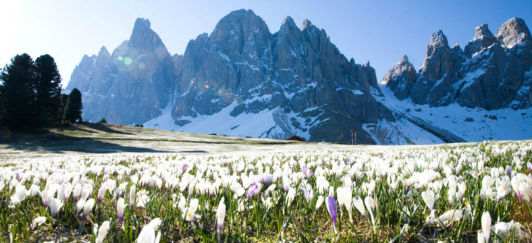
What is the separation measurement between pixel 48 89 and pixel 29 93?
634 centimetres

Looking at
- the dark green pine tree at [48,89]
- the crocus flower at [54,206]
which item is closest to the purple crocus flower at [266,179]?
the crocus flower at [54,206]

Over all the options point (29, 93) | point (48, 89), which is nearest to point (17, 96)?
point (29, 93)

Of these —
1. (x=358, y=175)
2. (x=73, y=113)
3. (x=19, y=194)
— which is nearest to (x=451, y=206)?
(x=358, y=175)

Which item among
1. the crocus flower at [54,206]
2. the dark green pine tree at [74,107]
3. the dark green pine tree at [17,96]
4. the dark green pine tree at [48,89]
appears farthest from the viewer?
the dark green pine tree at [74,107]

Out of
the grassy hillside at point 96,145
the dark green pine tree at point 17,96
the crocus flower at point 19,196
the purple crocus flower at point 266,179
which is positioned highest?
the dark green pine tree at point 17,96

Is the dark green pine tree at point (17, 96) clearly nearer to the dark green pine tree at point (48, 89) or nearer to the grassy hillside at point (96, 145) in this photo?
the dark green pine tree at point (48, 89)

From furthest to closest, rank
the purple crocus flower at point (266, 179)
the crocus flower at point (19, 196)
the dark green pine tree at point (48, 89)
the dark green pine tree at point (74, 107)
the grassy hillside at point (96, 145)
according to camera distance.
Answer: the dark green pine tree at point (74, 107) → the dark green pine tree at point (48, 89) → the grassy hillside at point (96, 145) → the purple crocus flower at point (266, 179) → the crocus flower at point (19, 196)

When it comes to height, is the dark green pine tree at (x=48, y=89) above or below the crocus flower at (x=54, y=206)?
above

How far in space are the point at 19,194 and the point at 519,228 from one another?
3597 millimetres

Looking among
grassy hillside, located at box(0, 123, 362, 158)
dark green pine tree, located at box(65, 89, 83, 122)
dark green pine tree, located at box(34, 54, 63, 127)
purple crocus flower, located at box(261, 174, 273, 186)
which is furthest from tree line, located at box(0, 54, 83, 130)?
purple crocus flower, located at box(261, 174, 273, 186)

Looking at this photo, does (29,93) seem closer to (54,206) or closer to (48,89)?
(48,89)

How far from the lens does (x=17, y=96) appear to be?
152ft

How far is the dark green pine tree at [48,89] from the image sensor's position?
168 ft

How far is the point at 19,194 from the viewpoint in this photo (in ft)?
7.83
